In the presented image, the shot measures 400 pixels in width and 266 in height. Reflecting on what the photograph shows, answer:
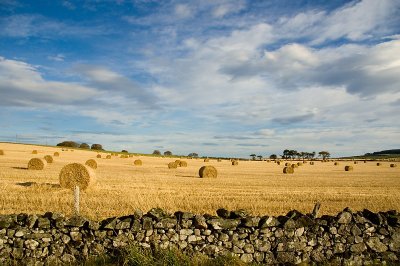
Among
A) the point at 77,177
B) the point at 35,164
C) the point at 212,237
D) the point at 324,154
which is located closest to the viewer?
the point at 212,237

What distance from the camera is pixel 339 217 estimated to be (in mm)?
9398

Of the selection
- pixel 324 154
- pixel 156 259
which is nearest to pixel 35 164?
pixel 156 259

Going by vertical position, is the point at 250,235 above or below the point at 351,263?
above

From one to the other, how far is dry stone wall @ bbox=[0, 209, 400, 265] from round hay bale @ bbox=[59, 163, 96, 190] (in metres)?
14.2

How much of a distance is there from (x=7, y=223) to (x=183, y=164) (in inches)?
1950

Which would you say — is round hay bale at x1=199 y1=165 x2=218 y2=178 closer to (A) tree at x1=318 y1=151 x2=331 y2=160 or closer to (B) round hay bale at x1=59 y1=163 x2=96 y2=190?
(B) round hay bale at x1=59 y1=163 x2=96 y2=190

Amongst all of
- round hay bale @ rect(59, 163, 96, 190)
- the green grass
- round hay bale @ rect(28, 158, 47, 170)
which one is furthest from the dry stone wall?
round hay bale @ rect(28, 158, 47, 170)

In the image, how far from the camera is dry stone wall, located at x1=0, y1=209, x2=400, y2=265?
9.00 metres

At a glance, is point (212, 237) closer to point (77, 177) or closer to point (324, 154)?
point (77, 177)

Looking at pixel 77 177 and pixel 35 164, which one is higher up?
pixel 35 164

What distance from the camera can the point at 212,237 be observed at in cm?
920

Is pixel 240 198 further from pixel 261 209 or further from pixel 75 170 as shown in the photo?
pixel 75 170

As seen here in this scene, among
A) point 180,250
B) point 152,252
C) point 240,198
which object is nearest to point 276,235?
point 180,250

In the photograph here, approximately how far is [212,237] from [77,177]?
624 inches
